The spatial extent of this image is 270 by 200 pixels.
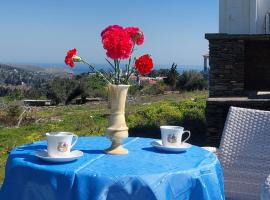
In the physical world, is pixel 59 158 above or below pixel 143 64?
below

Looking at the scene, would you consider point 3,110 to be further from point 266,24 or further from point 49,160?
point 49,160

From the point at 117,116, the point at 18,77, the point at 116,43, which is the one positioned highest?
the point at 116,43

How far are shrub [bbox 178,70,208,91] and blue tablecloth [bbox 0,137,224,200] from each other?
22.5m

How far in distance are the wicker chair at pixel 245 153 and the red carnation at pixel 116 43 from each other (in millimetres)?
1290

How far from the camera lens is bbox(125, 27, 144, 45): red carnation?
2721mm

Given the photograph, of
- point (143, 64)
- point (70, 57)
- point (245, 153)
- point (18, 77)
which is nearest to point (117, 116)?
point (143, 64)

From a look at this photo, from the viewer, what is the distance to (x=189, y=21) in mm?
25000

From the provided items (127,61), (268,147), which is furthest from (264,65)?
(127,61)

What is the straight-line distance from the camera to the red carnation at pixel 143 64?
2.73 m

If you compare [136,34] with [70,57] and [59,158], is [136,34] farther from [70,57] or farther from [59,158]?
[59,158]

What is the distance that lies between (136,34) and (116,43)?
208mm

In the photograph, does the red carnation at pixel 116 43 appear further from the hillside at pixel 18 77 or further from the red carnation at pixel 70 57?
the hillside at pixel 18 77

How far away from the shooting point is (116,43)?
257cm

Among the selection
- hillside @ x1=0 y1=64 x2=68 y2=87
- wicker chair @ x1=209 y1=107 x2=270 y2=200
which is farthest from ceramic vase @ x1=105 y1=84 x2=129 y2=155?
hillside @ x1=0 y1=64 x2=68 y2=87
